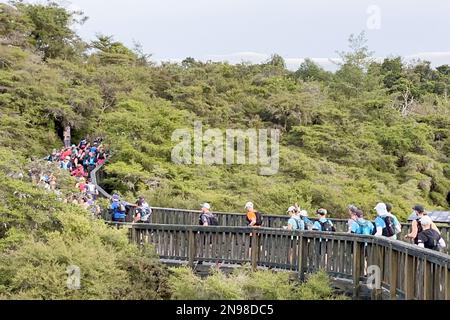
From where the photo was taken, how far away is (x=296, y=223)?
1462cm

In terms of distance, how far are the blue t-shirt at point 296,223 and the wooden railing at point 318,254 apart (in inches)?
23.6

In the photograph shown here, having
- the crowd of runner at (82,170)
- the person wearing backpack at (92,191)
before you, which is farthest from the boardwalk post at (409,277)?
the person wearing backpack at (92,191)

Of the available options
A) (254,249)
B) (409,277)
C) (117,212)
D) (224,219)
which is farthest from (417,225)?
(117,212)

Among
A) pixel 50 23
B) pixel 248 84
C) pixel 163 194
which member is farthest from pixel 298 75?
pixel 163 194

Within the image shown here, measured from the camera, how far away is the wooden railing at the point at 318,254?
955 cm

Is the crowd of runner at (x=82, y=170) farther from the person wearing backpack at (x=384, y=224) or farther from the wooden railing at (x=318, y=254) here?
the person wearing backpack at (x=384, y=224)

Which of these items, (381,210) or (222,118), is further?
(222,118)

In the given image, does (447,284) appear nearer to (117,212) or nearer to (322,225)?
(322,225)

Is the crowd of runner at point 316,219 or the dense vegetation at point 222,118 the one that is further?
the dense vegetation at point 222,118

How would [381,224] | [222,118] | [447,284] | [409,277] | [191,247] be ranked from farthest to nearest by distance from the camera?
[222,118] < [191,247] < [381,224] < [409,277] < [447,284]

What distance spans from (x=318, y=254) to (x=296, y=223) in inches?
64.2

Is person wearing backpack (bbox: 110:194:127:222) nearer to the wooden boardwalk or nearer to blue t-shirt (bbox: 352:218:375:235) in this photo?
the wooden boardwalk

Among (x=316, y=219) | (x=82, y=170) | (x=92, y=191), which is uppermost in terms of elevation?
(x=316, y=219)
